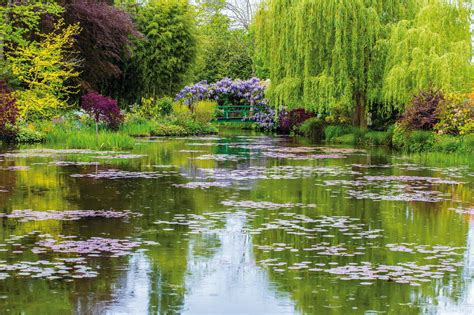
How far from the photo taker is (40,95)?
32062 millimetres

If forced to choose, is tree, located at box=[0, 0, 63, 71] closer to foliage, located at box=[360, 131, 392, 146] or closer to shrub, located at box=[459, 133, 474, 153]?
foliage, located at box=[360, 131, 392, 146]

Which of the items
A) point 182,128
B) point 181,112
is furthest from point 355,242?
point 181,112

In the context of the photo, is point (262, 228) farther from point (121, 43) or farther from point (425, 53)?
point (121, 43)

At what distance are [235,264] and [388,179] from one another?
9.84 meters

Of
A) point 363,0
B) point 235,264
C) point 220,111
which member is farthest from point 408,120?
point 220,111

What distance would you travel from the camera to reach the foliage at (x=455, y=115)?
2498cm

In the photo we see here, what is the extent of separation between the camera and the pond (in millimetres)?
7176

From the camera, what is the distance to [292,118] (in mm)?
44281

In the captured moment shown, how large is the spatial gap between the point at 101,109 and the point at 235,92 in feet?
69.5

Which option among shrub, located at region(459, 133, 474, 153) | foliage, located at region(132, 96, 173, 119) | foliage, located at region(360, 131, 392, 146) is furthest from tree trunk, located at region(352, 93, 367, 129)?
foliage, located at region(132, 96, 173, 119)

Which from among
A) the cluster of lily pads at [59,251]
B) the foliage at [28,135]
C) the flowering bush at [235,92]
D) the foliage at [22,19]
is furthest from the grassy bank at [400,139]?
the cluster of lily pads at [59,251]

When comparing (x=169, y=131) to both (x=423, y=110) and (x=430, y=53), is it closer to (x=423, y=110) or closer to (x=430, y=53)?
(x=430, y=53)

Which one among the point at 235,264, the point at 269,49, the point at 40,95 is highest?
the point at 269,49

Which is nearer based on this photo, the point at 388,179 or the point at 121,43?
the point at 388,179
